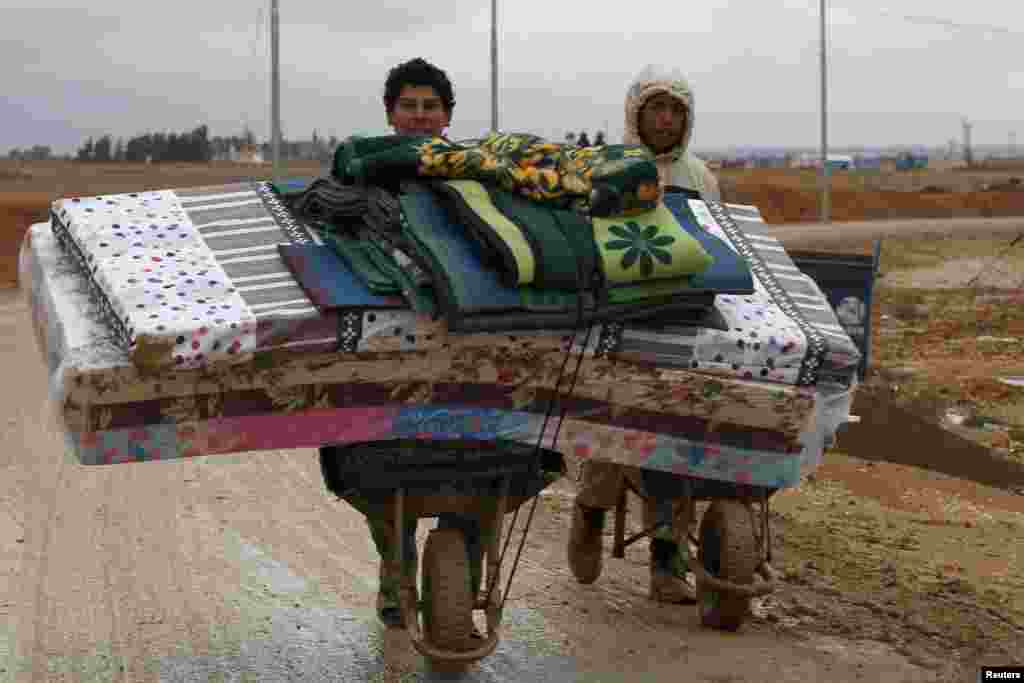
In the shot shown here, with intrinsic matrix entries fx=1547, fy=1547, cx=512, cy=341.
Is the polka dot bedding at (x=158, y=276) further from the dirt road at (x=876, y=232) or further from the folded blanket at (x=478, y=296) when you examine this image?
the dirt road at (x=876, y=232)

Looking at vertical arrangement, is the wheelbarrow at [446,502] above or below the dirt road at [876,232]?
below

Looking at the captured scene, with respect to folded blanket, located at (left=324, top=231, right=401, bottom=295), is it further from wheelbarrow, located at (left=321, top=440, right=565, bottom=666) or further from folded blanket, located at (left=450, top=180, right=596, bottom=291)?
wheelbarrow, located at (left=321, top=440, right=565, bottom=666)

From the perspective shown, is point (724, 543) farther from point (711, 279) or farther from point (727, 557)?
point (711, 279)

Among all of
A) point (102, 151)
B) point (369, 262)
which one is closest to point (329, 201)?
point (369, 262)

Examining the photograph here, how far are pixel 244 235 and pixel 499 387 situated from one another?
102 centimetres

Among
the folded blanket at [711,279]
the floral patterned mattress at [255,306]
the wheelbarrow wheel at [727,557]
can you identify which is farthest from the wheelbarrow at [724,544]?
the folded blanket at [711,279]

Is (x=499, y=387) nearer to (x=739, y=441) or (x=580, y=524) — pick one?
(x=739, y=441)

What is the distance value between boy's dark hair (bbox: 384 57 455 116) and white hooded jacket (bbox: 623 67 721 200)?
3.00 ft

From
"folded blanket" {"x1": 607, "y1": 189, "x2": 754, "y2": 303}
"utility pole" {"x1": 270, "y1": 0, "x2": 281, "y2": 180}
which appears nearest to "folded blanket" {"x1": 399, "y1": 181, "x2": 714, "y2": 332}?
"folded blanket" {"x1": 607, "y1": 189, "x2": 754, "y2": 303}

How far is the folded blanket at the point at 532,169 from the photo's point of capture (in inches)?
191

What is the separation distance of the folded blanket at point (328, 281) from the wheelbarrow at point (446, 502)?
0.53 m

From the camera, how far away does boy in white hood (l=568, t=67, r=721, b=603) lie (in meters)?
6.14

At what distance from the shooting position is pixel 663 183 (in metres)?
6.18

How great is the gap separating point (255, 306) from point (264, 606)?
1.81 meters
